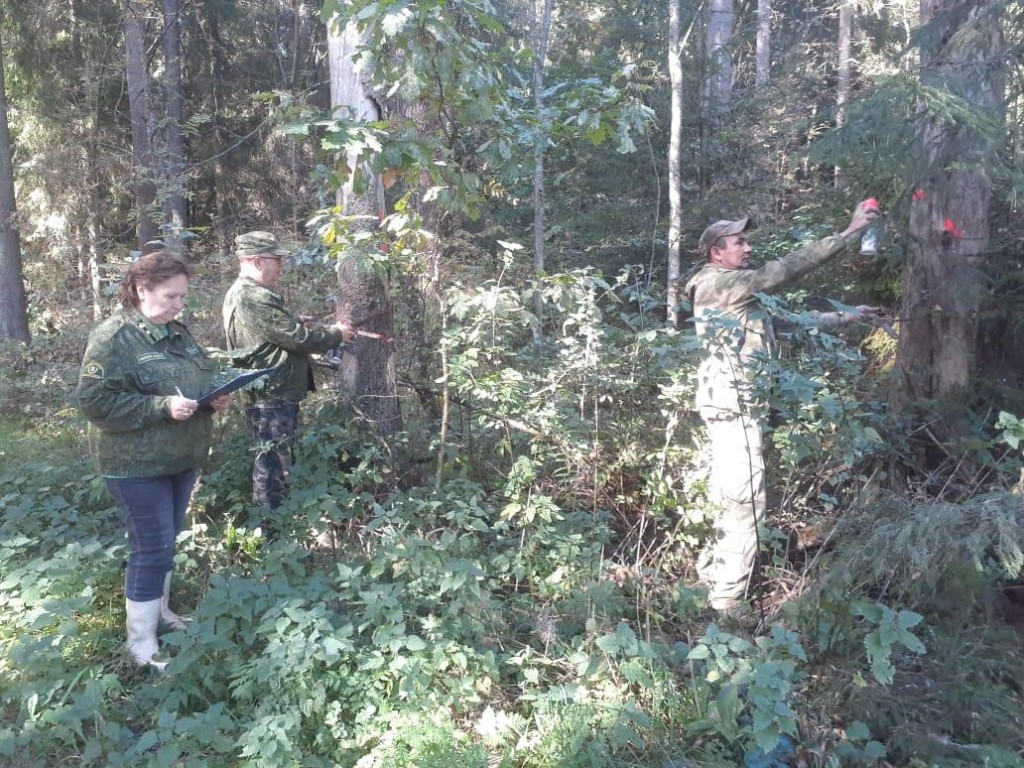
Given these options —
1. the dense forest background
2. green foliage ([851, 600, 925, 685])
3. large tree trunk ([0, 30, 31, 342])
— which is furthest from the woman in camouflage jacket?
large tree trunk ([0, 30, 31, 342])

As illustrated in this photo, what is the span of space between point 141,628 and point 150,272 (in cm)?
173

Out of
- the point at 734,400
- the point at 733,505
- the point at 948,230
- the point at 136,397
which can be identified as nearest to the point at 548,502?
the point at 733,505

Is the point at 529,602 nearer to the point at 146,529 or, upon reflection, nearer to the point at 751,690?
the point at 751,690

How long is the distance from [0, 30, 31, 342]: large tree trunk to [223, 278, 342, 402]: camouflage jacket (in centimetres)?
934

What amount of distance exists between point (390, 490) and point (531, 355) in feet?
5.07

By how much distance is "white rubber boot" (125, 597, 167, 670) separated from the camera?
364cm

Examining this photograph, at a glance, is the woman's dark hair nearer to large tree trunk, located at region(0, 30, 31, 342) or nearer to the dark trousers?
the dark trousers

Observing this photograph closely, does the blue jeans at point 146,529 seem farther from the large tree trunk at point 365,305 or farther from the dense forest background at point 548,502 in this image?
the large tree trunk at point 365,305

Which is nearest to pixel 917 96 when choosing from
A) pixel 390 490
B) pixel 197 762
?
pixel 390 490

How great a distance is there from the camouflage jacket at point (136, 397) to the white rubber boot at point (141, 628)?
2.16ft

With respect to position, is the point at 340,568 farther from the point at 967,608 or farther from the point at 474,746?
the point at 967,608

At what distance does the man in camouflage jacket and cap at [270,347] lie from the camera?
452 cm

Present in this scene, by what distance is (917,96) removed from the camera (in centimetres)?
398

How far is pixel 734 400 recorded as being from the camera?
14.3ft
